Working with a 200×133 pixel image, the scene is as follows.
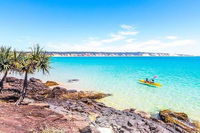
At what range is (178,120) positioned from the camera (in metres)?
18.3

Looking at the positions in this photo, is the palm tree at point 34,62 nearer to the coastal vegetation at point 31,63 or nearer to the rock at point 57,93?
the coastal vegetation at point 31,63

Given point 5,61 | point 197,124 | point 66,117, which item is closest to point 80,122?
point 66,117

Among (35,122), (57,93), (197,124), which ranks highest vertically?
(35,122)

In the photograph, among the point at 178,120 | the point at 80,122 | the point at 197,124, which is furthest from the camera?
the point at 178,120

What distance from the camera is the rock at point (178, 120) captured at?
16.6 meters

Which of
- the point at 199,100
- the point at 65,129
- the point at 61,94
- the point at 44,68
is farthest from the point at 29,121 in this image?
the point at 199,100

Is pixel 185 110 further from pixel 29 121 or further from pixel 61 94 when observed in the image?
pixel 29 121

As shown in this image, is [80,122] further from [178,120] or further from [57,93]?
[57,93]

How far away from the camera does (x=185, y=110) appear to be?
75.1ft

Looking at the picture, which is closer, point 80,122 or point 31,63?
point 80,122

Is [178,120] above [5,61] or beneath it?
beneath

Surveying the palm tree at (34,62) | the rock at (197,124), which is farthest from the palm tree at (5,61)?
the rock at (197,124)

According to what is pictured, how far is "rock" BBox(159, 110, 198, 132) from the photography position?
16.6 m

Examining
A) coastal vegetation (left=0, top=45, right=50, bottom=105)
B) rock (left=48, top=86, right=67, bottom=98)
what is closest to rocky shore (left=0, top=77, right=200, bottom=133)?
coastal vegetation (left=0, top=45, right=50, bottom=105)
